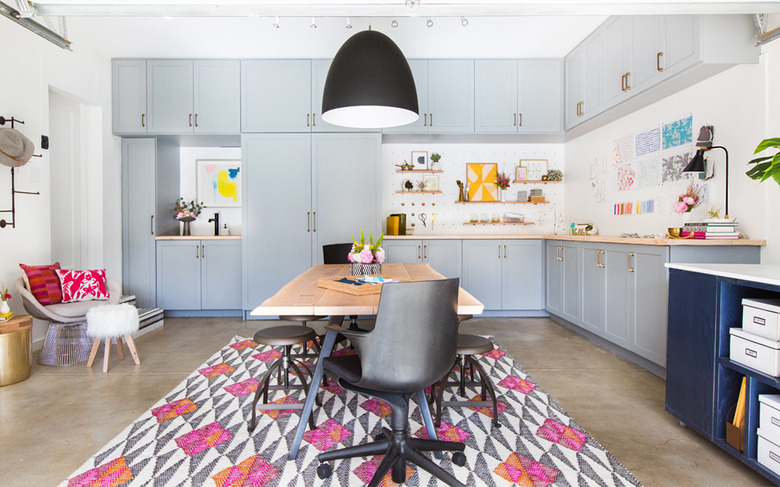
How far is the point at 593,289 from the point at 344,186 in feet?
9.31

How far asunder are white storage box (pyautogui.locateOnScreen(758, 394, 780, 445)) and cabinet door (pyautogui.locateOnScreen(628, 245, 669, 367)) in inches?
46.2

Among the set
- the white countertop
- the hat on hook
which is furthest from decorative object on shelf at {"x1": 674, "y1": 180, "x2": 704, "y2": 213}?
the hat on hook

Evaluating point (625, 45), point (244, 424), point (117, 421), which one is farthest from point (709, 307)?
point (117, 421)

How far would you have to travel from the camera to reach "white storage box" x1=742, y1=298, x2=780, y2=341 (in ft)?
5.62

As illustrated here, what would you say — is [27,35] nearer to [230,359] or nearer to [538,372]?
[230,359]

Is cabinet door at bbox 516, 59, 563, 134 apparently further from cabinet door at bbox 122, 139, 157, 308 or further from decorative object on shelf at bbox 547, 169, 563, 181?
cabinet door at bbox 122, 139, 157, 308

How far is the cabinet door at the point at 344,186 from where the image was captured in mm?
4836

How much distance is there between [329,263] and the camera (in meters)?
3.92

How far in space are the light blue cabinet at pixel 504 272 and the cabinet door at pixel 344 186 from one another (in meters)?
1.21

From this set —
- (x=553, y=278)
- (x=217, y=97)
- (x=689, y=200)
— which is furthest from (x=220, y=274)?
(x=689, y=200)

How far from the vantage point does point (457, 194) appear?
214 inches

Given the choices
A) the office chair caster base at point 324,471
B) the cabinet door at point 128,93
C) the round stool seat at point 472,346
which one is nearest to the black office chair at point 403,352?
the office chair caster base at point 324,471

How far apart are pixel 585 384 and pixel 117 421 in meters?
2.95

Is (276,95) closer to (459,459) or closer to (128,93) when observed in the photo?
(128,93)
